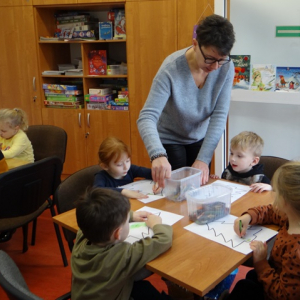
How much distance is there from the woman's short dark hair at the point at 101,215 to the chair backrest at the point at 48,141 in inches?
66.7

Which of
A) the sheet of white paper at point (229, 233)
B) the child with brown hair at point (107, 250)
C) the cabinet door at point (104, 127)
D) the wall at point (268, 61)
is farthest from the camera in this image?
the cabinet door at point (104, 127)

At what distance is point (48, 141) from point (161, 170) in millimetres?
1581

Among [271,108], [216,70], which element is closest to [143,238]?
[216,70]

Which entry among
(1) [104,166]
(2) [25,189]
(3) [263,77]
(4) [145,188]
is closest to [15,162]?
(2) [25,189]

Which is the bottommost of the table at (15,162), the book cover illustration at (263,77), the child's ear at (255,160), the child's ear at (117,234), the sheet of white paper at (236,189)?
the table at (15,162)

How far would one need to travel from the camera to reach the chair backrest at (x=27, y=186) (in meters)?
2.11

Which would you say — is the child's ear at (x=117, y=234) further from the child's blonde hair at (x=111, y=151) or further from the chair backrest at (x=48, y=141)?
the chair backrest at (x=48, y=141)

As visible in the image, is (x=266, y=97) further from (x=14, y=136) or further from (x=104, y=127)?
(x=14, y=136)

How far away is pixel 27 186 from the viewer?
2.22 meters

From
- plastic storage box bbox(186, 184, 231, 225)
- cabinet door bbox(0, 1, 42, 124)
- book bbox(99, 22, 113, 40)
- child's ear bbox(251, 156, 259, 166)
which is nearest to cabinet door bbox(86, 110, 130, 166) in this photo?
cabinet door bbox(0, 1, 42, 124)

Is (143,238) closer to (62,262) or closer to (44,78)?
(62,262)

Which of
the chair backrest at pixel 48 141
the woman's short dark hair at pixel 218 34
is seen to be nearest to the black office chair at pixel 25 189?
the chair backrest at pixel 48 141

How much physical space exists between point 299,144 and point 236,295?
228cm

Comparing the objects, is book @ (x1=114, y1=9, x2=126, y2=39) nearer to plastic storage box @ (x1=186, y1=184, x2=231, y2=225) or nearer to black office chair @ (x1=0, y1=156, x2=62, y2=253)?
black office chair @ (x1=0, y1=156, x2=62, y2=253)
